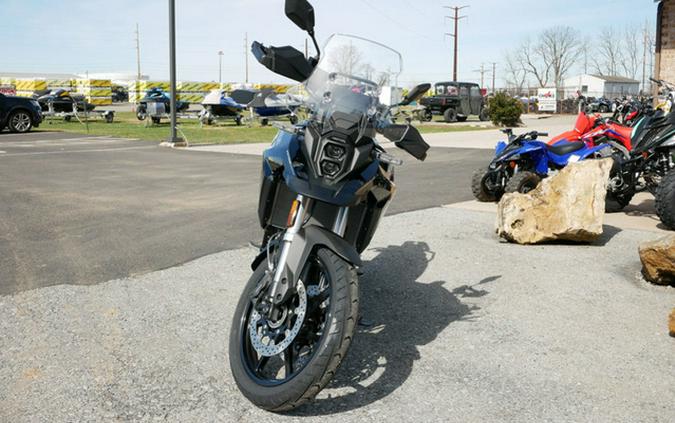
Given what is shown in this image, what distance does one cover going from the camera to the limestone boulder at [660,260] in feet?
15.5

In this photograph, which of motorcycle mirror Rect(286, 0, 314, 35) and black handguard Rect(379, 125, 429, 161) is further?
black handguard Rect(379, 125, 429, 161)

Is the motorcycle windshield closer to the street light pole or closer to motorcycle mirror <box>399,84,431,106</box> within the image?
motorcycle mirror <box>399,84,431,106</box>

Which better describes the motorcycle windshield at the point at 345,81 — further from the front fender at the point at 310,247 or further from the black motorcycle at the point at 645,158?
the black motorcycle at the point at 645,158

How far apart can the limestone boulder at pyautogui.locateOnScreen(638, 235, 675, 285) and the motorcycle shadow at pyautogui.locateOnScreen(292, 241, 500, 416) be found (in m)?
1.13

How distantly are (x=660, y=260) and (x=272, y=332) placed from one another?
3.19m

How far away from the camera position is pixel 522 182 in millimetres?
7875

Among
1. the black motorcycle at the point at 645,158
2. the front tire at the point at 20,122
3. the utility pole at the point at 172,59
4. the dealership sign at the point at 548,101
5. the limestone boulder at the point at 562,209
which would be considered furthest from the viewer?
the dealership sign at the point at 548,101

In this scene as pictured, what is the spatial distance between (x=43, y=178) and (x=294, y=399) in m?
9.20

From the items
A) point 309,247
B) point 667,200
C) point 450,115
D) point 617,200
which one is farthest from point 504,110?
point 309,247

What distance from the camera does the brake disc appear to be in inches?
116

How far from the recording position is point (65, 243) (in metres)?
6.08

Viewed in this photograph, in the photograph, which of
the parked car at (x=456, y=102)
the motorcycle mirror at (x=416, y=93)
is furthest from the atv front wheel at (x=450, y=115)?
the motorcycle mirror at (x=416, y=93)

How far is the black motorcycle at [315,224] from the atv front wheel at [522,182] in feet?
15.1

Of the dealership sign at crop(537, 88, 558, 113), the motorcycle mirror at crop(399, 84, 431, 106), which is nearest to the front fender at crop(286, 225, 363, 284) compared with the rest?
the motorcycle mirror at crop(399, 84, 431, 106)
